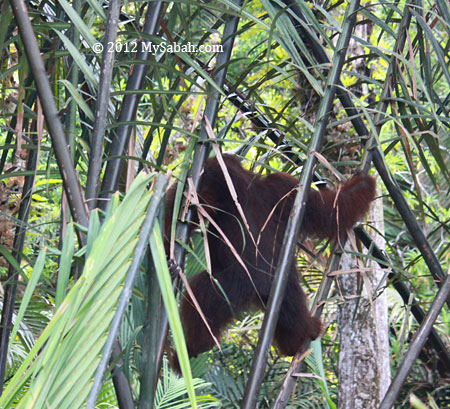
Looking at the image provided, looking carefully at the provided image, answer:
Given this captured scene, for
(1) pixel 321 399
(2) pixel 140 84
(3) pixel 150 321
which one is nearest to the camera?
(3) pixel 150 321

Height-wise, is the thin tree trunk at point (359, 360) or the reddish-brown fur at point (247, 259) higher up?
the reddish-brown fur at point (247, 259)

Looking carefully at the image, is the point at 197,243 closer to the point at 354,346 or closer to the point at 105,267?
the point at 105,267

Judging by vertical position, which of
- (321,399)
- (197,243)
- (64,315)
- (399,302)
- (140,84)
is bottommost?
(321,399)

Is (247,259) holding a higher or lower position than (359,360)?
higher

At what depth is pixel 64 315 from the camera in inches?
19.9

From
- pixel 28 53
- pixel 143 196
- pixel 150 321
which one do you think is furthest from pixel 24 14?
pixel 150 321

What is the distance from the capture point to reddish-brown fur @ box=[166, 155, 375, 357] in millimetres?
1819

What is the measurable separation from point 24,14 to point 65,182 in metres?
0.23

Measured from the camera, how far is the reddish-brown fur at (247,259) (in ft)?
5.97

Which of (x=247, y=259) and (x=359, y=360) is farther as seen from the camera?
(x=359, y=360)

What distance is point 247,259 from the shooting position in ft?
5.98

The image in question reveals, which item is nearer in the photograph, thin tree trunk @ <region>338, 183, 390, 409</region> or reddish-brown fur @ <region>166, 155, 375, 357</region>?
reddish-brown fur @ <region>166, 155, 375, 357</region>

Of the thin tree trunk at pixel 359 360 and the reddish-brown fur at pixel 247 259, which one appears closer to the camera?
the reddish-brown fur at pixel 247 259

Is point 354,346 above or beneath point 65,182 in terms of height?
beneath
